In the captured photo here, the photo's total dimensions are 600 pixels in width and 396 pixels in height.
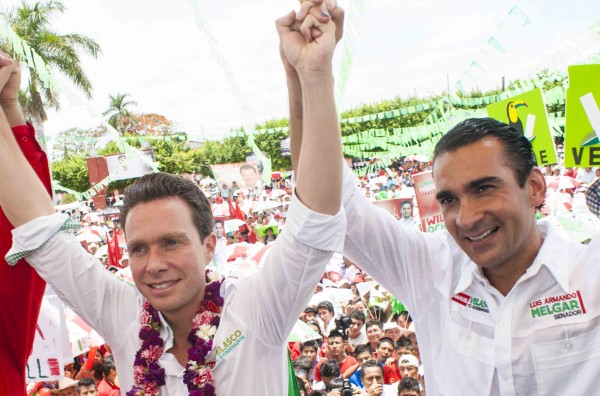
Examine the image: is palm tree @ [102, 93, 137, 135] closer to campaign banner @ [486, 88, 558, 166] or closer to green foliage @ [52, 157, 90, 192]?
green foliage @ [52, 157, 90, 192]

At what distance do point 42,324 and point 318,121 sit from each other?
3.36 meters

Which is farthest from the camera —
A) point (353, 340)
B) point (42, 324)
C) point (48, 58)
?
point (48, 58)

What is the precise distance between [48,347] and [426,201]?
4382 mm

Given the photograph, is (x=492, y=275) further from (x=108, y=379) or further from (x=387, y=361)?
(x=108, y=379)

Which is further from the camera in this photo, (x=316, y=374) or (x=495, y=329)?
(x=316, y=374)

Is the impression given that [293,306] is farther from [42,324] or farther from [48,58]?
[48,58]

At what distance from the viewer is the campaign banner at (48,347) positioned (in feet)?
12.7

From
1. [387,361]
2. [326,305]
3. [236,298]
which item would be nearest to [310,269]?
[236,298]

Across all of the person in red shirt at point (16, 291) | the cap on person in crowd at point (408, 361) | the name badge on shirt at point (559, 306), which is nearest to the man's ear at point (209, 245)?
the person in red shirt at point (16, 291)

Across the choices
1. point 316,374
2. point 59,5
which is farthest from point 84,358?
point 59,5

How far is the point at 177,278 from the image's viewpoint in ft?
5.10

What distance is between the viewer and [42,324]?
3869 millimetres

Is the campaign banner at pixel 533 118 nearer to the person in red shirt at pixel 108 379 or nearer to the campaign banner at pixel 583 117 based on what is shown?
the campaign banner at pixel 583 117

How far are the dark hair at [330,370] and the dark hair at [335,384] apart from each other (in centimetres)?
38
